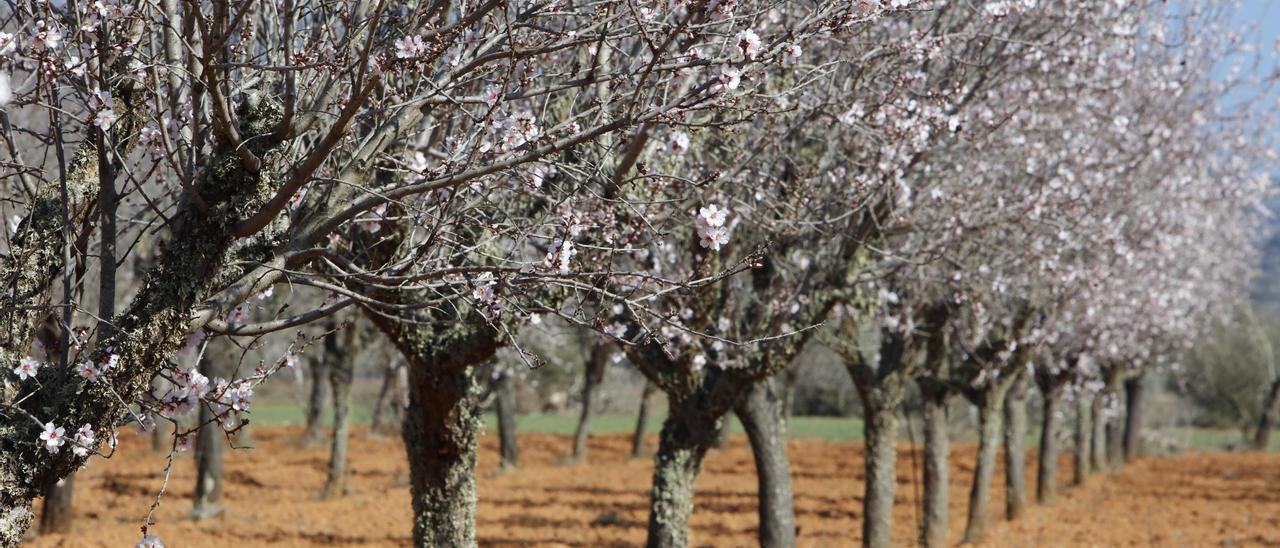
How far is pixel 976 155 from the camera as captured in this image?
10.3 m

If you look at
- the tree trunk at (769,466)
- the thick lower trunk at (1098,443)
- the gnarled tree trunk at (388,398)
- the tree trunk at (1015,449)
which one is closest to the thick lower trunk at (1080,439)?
the thick lower trunk at (1098,443)

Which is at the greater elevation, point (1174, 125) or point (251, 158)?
point (1174, 125)

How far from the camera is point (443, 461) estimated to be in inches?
306

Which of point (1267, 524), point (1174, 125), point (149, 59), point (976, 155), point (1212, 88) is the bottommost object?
point (1267, 524)

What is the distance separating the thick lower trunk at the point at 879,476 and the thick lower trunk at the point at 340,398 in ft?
27.9

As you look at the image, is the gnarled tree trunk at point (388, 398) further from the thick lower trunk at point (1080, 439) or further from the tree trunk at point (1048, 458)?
the thick lower trunk at point (1080, 439)

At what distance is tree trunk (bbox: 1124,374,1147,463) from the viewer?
31630mm

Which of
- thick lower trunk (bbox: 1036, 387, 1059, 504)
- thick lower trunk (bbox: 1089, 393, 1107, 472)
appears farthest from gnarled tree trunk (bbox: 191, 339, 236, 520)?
thick lower trunk (bbox: 1089, 393, 1107, 472)

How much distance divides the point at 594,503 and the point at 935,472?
7163 mm

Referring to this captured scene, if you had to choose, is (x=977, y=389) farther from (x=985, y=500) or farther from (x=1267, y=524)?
(x=1267, y=524)

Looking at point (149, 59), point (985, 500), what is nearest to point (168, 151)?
point (149, 59)

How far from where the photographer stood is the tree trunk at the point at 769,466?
35.4 feet

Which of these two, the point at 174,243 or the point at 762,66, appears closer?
the point at 174,243

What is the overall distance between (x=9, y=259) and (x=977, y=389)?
14522 millimetres
